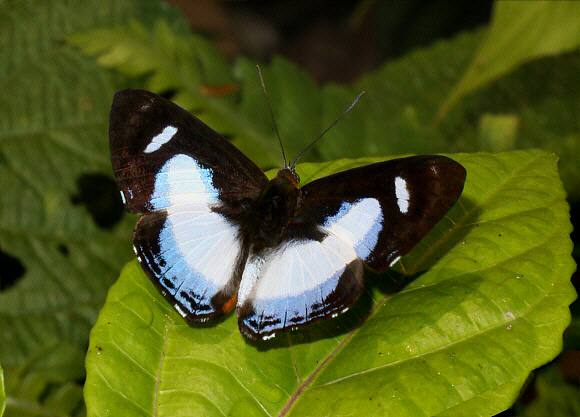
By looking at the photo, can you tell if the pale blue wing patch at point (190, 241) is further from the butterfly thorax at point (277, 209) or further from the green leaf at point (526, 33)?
the green leaf at point (526, 33)

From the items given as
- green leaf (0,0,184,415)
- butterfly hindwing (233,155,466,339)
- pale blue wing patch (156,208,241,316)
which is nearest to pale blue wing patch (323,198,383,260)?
butterfly hindwing (233,155,466,339)

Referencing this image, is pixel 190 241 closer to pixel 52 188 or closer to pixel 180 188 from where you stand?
pixel 180 188

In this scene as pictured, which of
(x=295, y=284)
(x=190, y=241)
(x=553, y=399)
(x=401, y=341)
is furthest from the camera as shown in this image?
(x=553, y=399)

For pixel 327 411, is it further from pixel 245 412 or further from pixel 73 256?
pixel 73 256

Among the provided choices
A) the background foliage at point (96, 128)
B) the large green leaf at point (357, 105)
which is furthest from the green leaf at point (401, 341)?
the large green leaf at point (357, 105)

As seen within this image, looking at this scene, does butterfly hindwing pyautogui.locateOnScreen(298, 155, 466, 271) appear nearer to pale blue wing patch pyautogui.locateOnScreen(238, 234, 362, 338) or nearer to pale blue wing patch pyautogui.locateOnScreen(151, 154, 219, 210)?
pale blue wing patch pyautogui.locateOnScreen(238, 234, 362, 338)

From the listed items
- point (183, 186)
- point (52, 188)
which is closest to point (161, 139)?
point (183, 186)

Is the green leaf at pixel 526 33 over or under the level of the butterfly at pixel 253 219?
under
